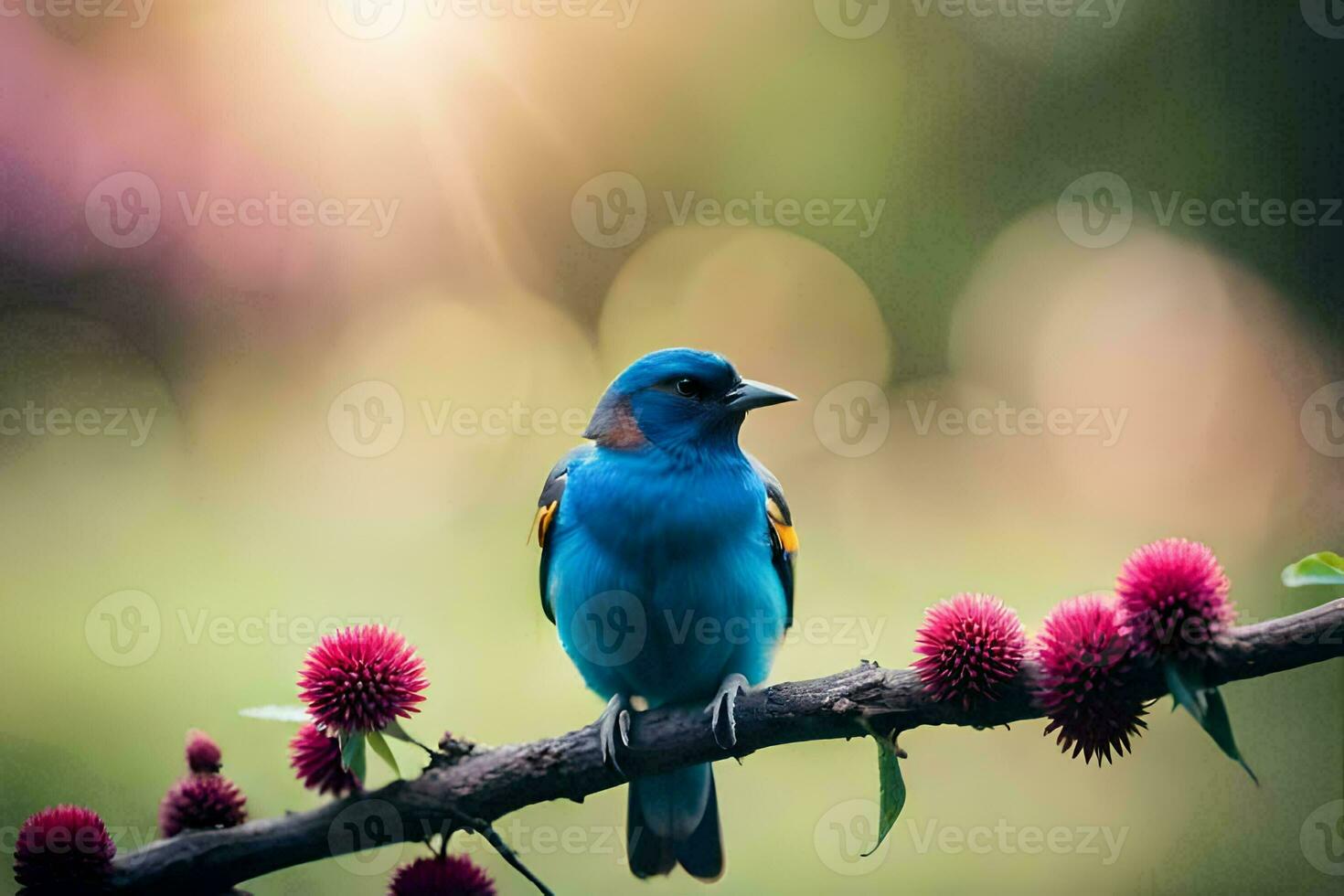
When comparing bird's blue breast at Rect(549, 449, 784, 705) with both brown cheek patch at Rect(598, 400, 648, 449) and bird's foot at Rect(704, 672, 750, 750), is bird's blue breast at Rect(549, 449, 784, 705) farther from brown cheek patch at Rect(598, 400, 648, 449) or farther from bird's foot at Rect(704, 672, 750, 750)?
bird's foot at Rect(704, 672, 750, 750)

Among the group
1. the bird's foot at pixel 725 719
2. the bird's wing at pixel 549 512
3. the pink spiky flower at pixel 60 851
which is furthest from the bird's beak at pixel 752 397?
the pink spiky flower at pixel 60 851

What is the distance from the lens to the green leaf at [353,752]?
4.89 ft

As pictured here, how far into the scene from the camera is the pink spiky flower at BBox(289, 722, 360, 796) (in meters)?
1.57

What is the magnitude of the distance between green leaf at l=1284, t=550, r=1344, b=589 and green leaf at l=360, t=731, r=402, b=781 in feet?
3.75

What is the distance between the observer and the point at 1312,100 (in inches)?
127

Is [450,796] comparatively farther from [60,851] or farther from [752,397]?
[752,397]

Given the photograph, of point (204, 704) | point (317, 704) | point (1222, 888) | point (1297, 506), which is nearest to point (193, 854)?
point (317, 704)

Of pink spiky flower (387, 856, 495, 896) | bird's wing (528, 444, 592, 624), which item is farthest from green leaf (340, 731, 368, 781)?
bird's wing (528, 444, 592, 624)

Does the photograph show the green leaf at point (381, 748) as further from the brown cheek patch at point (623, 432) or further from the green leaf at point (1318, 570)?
the green leaf at point (1318, 570)

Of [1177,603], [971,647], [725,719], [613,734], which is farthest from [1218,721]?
[613,734]

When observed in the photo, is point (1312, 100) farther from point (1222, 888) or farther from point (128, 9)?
point (128, 9)

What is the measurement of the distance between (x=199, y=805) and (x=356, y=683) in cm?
37

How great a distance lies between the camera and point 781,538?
2.09m

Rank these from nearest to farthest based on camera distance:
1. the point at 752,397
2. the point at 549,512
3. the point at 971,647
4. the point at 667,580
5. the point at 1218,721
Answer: the point at 1218,721 < the point at 971,647 < the point at 667,580 < the point at 752,397 < the point at 549,512
